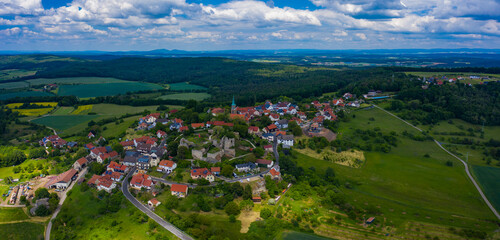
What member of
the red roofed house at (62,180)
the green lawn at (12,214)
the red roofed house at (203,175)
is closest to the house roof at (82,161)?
the red roofed house at (62,180)

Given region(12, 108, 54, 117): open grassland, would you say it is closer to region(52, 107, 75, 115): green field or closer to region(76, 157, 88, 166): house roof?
region(52, 107, 75, 115): green field

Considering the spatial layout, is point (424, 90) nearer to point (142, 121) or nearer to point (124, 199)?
point (142, 121)

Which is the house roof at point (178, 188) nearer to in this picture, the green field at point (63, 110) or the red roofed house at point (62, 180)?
the red roofed house at point (62, 180)

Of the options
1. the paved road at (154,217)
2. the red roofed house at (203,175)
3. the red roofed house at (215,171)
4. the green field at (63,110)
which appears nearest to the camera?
the paved road at (154,217)

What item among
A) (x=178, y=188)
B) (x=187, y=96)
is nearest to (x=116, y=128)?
(x=178, y=188)

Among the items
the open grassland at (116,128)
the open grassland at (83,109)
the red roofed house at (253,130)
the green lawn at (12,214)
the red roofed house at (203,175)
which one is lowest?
the green lawn at (12,214)

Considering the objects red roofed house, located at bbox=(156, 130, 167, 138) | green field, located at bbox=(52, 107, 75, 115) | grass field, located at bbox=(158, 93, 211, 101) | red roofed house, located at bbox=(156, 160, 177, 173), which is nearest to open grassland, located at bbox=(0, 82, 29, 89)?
green field, located at bbox=(52, 107, 75, 115)

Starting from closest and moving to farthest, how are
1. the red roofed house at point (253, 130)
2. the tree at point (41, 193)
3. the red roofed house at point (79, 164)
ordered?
the tree at point (41, 193) → the red roofed house at point (79, 164) → the red roofed house at point (253, 130)

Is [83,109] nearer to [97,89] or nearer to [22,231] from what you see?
[97,89]
